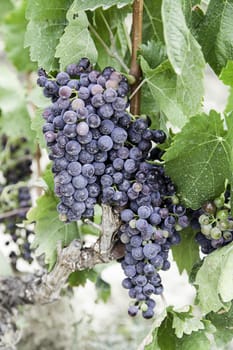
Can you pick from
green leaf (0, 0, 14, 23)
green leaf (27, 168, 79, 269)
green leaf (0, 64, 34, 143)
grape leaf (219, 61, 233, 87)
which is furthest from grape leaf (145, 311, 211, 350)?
green leaf (0, 0, 14, 23)

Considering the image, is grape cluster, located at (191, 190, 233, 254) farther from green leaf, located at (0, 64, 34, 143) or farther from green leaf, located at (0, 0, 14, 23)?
green leaf, located at (0, 0, 14, 23)

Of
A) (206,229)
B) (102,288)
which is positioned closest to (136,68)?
(206,229)

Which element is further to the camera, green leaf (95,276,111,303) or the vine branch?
green leaf (95,276,111,303)

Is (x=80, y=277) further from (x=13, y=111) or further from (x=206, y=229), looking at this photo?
(x=13, y=111)

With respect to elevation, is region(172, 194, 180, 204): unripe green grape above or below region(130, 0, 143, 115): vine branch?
below

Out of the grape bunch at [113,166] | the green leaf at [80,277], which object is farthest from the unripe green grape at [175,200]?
the green leaf at [80,277]

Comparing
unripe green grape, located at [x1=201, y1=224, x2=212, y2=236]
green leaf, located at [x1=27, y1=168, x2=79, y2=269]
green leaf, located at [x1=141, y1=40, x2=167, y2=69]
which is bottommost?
green leaf, located at [x1=27, y1=168, x2=79, y2=269]

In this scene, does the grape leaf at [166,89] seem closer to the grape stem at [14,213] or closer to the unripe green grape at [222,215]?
the unripe green grape at [222,215]
